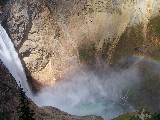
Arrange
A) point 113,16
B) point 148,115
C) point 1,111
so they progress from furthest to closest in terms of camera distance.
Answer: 1. point 113,16
2. point 148,115
3. point 1,111

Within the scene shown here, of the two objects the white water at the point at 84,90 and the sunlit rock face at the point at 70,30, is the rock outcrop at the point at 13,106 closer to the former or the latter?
the white water at the point at 84,90

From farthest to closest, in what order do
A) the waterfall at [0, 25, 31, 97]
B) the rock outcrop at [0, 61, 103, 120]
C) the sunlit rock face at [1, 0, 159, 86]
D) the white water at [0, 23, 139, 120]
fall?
the sunlit rock face at [1, 0, 159, 86] < the waterfall at [0, 25, 31, 97] < the white water at [0, 23, 139, 120] < the rock outcrop at [0, 61, 103, 120]

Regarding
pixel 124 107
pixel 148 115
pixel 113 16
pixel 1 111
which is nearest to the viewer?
pixel 1 111

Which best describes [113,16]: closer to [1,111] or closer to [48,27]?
[48,27]

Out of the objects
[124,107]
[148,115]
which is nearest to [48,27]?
[124,107]

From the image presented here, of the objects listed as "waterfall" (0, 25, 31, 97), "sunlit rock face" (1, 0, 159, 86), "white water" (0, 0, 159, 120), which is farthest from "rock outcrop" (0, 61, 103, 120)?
Answer: "sunlit rock face" (1, 0, 159, 86)

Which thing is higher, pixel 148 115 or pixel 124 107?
pixel 124 107

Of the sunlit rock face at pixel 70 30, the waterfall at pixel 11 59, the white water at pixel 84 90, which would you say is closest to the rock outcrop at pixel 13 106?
the white water at pixel 84 90

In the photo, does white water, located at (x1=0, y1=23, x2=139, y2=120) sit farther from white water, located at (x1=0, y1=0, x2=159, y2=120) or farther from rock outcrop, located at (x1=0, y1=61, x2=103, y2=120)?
rock outcrop, located at (x1=0, y1=61, x2=103, y2=120)
